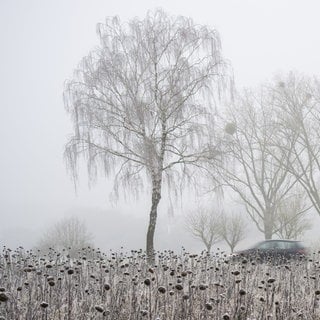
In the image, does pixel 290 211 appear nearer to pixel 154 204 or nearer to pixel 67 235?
pixel 154 204

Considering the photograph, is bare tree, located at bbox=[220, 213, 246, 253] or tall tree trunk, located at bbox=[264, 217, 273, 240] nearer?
tall tree trunk, located at bbox=[264, 217, 273, 240]

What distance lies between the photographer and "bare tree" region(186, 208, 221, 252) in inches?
1722

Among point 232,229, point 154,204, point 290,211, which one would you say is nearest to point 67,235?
point 232,229

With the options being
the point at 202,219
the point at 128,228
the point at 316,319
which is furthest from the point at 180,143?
the point at 128,228

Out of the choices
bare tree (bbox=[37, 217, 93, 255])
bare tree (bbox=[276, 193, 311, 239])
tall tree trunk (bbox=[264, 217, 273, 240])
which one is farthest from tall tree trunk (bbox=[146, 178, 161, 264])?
bare tree (bbox=[37, 217, 93, 255])

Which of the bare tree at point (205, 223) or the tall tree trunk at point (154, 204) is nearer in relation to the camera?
the tall tree trunk at point (154, 204)

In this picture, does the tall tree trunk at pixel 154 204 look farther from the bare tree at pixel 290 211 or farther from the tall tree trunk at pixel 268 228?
the bare tree at pixel 290 211

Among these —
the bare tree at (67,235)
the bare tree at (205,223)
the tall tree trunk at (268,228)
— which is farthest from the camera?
the bare tree at (67,235)

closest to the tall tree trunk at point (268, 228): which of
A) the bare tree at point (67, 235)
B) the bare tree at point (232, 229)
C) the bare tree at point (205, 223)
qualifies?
the bare tree at point (232, 229)

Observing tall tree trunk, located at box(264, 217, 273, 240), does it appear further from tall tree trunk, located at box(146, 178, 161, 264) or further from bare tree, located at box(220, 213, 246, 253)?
bare tree, located at box(220, 213, 246, 253)

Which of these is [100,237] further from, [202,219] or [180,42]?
[180,42]

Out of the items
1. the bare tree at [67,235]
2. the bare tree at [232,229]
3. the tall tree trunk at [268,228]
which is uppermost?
the bare tree at [67,235]

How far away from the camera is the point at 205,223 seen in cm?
4500

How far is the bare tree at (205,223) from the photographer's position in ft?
144
